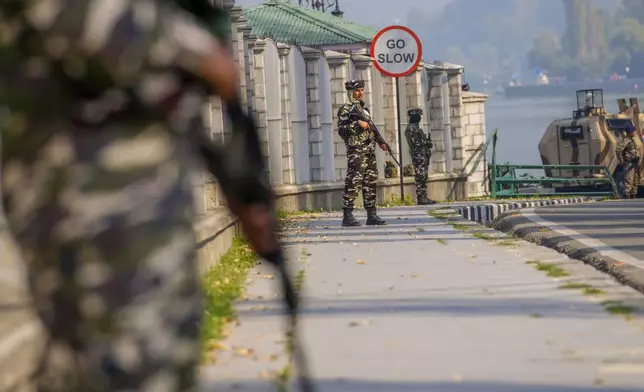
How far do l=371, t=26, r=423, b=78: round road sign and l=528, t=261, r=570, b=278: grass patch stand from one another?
1154 centimetres

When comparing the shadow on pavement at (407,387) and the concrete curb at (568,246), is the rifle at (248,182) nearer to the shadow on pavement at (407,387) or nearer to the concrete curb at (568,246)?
the shadow on pavement at (407,387)

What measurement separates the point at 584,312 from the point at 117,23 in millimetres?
6981

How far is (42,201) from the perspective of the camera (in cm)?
345

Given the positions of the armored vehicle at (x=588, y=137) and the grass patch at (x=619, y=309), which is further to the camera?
the armored vehicle at (x=588, y=137)

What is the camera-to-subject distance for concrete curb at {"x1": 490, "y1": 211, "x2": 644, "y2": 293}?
40.3 feet

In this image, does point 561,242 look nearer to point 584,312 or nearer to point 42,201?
point 584,312

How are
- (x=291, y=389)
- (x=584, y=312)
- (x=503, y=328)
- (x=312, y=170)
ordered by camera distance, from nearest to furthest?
(x=291, y=389), (x=503, y=328), (x=584, y=312), (x=312, y=170)

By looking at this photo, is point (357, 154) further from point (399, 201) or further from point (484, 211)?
point (399, 201)

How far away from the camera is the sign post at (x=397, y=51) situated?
982 inches

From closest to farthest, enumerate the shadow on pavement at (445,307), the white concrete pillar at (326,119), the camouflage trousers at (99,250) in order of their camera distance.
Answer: the camouflage trousers at (99,250) < the shadow on pavement at (445,307) < the white concrete pillar at (326,119)

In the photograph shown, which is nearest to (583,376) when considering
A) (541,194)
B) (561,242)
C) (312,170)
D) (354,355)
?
(354,355)

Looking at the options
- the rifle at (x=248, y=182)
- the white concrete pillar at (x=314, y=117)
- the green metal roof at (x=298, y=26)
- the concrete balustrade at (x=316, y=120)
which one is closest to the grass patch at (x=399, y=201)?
the concrete balustrade at (x=316, y=120)

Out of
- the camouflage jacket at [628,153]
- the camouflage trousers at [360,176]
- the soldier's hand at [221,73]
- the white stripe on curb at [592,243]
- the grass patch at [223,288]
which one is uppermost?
the soldier's hand at [221,73]

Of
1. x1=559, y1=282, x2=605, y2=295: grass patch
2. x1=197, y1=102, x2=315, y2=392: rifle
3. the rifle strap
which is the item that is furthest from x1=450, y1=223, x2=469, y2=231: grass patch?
x1=197, y1=102, x2=315, y2=392: rifle
